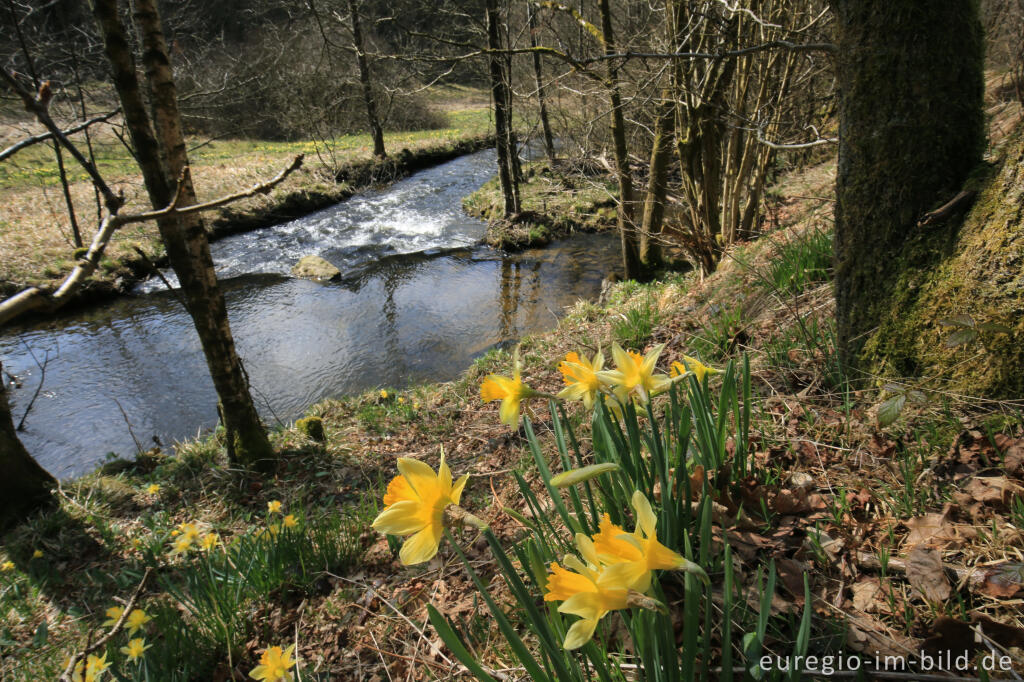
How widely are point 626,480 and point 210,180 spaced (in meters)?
16.3

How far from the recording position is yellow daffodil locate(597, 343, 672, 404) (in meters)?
1.09

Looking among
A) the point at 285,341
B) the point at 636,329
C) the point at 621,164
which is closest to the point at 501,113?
the point at 621,164

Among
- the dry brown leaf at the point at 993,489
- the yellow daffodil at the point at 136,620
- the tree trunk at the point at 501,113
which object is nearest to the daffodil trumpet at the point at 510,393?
the dry brown leaf at the point at 993,489

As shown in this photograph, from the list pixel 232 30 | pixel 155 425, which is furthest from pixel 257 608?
pixel 232 30

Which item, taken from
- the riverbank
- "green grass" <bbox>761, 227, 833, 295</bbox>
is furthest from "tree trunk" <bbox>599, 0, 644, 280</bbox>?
Answer: the riverbank

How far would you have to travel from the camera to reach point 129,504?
13.5 feet

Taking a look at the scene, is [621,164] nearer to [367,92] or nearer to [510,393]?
[510,393]

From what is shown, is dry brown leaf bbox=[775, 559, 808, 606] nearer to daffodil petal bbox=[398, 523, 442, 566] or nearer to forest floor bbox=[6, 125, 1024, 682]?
forest floor bbox=[6, 125, 1024, 682]

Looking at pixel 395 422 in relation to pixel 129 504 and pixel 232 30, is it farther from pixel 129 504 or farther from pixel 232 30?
pixel 232 30

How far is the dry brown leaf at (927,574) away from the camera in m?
1.13

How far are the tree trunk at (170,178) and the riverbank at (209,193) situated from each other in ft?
7.89

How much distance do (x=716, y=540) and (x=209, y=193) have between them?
1525 cm

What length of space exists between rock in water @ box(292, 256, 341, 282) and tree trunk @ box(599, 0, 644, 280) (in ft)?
19.5

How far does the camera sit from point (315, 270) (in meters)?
10.6
